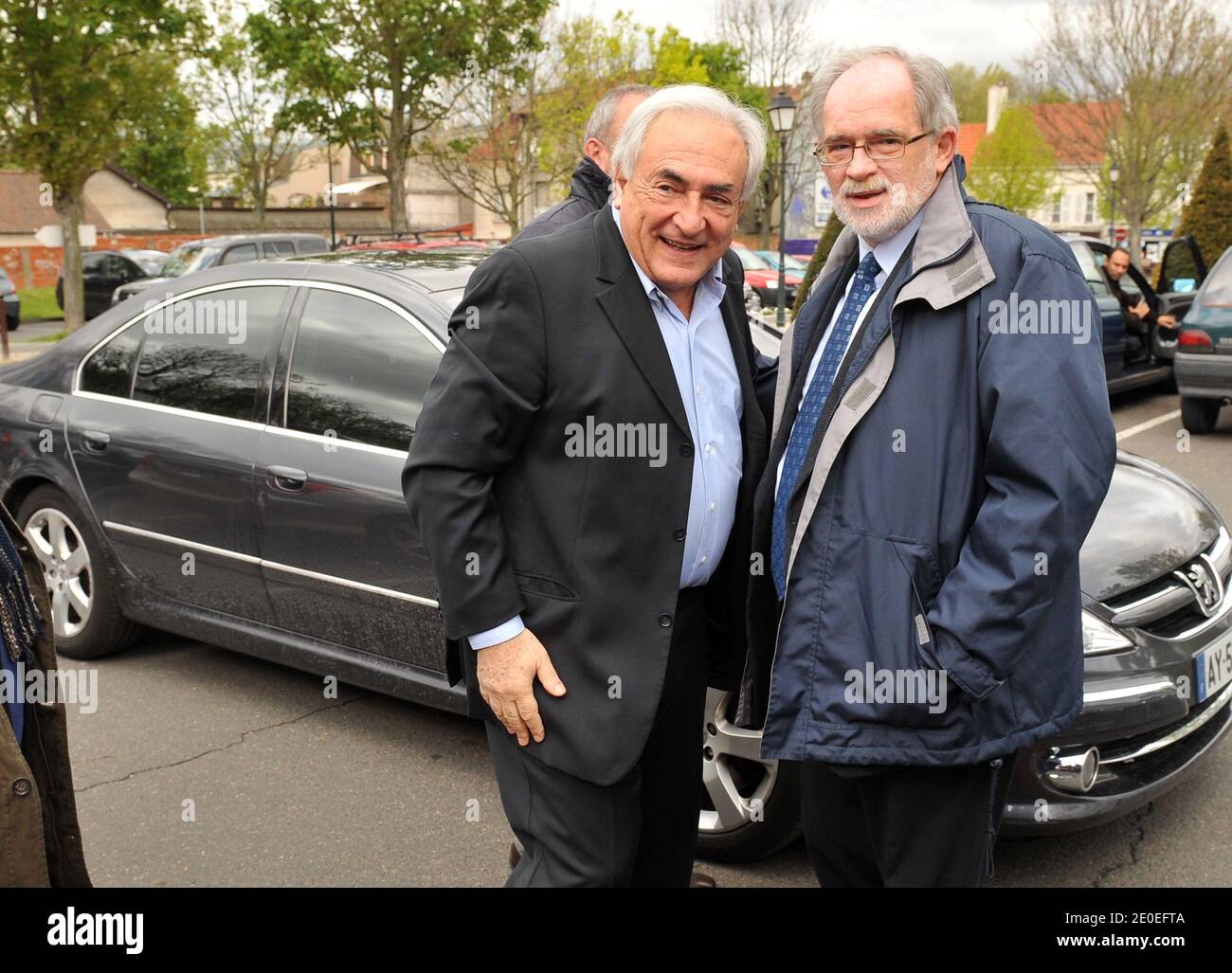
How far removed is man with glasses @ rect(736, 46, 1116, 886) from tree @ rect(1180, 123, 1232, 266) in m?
18.8

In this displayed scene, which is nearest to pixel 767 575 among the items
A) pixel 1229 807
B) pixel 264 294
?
pixel 1229 807

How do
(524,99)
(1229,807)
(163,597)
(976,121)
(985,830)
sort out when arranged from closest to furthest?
(985,830)
(1229,807)
(163,597)
(524,99)
(976,121)

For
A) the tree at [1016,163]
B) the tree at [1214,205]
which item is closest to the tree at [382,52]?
the tree at [1214,205]

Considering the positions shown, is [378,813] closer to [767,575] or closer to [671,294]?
[767,575]

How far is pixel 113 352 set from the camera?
196 inches

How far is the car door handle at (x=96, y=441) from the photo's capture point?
481cm

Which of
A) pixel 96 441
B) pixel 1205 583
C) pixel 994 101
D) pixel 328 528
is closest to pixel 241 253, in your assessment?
pixel 96 441

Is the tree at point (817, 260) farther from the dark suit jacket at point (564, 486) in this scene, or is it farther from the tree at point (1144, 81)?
the tree at point (1144, 81)

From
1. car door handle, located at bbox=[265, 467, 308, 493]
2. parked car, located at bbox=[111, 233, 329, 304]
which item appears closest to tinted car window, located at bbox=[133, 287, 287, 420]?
car door handle, located at bbox=[265, 467, 308, 493]

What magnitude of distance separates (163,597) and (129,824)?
1193 mm

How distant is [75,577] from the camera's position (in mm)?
5090

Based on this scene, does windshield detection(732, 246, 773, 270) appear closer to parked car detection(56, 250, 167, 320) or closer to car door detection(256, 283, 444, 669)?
parked car detection(56, 250, 167, 320)

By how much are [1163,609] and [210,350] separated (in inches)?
137

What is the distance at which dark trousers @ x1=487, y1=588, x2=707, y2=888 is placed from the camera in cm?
225
